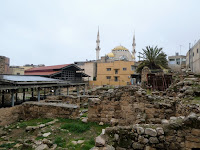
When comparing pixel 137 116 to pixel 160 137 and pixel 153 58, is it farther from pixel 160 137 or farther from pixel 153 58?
pixel 153 58

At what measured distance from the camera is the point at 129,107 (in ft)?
24.0

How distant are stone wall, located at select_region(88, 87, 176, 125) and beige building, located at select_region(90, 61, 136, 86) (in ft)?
99.5

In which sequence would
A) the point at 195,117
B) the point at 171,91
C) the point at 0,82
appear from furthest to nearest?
1. the point at 0,82
2. the point at 171,91
3. the point at 195,117

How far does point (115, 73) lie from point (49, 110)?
32047mm

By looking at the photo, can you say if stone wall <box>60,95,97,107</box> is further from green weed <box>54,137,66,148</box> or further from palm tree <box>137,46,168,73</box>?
palm tree <box>137,46,168,73</box>

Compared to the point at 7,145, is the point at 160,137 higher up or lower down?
higher up

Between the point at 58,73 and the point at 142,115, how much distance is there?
21.6 meters

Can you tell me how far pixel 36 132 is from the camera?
6246mm

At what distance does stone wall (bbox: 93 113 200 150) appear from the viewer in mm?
3404

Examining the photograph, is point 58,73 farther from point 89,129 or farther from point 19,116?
point 89,129

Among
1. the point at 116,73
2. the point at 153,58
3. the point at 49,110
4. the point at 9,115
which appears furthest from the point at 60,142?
the point at 116,73

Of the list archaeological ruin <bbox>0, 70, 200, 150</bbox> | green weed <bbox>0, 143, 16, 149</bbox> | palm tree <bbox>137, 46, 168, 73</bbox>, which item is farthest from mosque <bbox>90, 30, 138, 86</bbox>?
green weed <bbox>0, 143, 16, 149</bbox>

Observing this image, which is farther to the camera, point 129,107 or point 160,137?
point 129,107

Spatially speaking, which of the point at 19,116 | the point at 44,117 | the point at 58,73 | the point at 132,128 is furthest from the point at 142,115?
the point at 58,73
